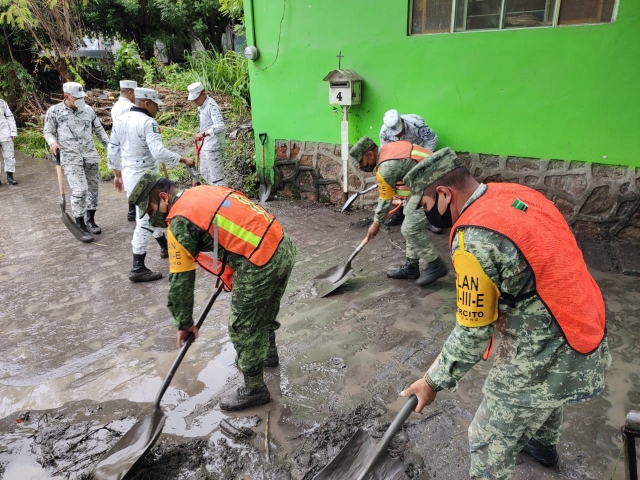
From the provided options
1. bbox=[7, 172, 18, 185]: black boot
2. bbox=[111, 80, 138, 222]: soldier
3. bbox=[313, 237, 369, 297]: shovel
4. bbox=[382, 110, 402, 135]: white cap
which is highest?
bbox=[111, 80, 138, 222]: soldier

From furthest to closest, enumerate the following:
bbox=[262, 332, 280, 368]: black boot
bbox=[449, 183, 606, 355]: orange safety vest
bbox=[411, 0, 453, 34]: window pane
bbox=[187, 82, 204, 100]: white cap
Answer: bbox=[187, 82, 204, 100]: white cap → bbox=[411, 0, 453, 34]: window pane → bbox=[262, 332, 280, 368]: black boot → bbox=[449, 183, 606, 355]: orange safety vest

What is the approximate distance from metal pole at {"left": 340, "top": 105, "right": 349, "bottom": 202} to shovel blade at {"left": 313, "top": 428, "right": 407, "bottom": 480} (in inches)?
177

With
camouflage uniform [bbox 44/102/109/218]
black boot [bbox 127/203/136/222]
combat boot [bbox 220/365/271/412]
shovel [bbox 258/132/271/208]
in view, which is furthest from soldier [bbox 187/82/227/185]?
combat boot [bbox 220/365/271/412]

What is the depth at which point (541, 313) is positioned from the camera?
1611 mm

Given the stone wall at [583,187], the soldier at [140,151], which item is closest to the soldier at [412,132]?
the stone wall at [583,187]

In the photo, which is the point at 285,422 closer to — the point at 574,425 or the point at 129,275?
the point at 574,425

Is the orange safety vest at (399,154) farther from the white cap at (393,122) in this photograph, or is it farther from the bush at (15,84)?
the bush at (15,84)

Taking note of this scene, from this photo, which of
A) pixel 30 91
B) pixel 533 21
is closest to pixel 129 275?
pixel 533 21

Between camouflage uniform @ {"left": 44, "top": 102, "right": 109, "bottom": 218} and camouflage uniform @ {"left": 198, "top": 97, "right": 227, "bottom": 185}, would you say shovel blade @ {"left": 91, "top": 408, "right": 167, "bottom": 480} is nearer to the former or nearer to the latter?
camouflage uniform @ {"left": 44, "top": 102, "right": 109, "bottom": 218}

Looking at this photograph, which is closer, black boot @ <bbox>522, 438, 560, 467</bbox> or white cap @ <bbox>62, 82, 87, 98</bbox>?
black boot @ <bbox>522, 438, 560, 467</bbox>

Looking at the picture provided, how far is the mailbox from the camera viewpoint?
575 cm

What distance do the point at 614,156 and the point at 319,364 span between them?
3741mm

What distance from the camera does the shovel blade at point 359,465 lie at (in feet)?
6.70

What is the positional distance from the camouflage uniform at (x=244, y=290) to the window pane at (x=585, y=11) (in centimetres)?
394
